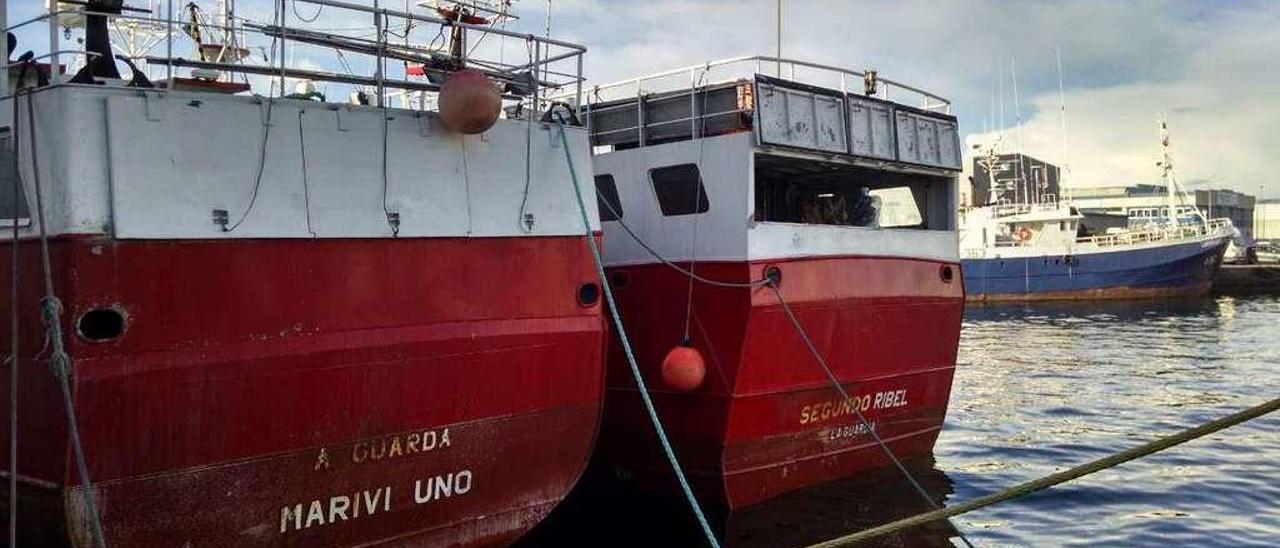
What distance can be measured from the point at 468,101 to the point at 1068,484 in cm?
1030

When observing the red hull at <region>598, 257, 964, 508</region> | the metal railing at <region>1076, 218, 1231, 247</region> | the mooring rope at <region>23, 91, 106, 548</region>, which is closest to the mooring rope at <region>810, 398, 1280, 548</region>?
the mooring rope at <region>23, 91, 106, 548</region>

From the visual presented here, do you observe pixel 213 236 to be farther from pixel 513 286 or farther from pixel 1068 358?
pixel 1068 358

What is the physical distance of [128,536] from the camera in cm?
775

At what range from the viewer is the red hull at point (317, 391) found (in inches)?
299

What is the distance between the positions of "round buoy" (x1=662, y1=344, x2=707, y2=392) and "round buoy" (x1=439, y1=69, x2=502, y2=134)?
393 cm

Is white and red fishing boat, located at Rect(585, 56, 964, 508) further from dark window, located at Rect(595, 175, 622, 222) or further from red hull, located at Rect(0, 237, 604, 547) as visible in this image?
red hull, located at Rect(0, 237, 604, 547)

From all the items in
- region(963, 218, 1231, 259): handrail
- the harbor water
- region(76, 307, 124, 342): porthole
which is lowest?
the harbor water

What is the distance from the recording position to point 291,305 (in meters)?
8.38

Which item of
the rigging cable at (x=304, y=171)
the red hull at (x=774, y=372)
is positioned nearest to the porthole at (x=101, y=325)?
the rigging cable at (x=304, y=171)

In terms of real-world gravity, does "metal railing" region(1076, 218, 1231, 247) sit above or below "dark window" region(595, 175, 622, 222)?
below

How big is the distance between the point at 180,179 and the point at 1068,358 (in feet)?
88.0

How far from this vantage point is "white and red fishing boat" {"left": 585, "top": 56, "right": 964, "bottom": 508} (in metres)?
12.5

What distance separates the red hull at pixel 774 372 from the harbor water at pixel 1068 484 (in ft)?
1.73

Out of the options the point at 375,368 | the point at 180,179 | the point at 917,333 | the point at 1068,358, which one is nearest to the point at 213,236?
the point at 180,179
